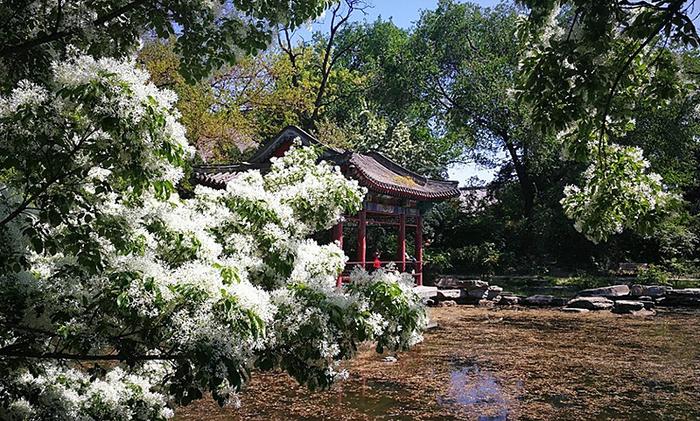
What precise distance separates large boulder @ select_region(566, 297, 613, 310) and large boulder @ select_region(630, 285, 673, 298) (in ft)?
5.64

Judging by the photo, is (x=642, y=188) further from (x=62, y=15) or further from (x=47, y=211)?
(x=62, y=15)

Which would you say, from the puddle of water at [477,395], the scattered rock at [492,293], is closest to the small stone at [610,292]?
the scattered rock at [492,293]

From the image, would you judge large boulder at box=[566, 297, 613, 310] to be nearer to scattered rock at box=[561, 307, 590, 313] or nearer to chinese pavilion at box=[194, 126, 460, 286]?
scattered rock at box=[561, 307, 590, 313]

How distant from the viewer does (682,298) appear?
56.0 feet

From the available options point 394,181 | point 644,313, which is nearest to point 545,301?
point 644,313

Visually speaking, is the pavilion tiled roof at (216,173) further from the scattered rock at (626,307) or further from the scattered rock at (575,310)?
the scattered rock at (626,307)

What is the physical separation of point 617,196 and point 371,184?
10.1 metres

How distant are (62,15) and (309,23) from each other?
1.51 metres

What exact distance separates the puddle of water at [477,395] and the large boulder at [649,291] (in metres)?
11.6

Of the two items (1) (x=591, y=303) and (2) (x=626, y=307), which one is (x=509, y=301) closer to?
(1) (x=591, y=303)

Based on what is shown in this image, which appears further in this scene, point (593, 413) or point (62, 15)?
point (593, 413)

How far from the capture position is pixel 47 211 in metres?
2.19

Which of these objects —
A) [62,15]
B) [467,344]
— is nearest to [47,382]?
[62,15]

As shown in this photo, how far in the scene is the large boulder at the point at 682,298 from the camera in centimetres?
1686
